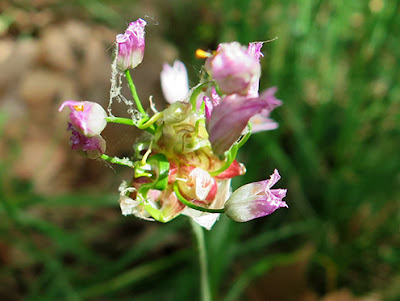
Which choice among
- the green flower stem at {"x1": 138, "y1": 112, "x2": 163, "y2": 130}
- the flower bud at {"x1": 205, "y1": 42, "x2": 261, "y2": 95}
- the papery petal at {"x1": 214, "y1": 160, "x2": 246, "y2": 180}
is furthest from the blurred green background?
the flower bud at {"x1": 205, "y1": 42, "x2": 261, "y2": 95}

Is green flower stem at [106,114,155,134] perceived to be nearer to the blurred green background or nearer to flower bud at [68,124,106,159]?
flower bud at [68,124,106,159]

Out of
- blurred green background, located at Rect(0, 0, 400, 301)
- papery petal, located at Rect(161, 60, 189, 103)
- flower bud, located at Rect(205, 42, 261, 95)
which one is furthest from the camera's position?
blurred green background, located at Rect(0, 0, 400, 301)

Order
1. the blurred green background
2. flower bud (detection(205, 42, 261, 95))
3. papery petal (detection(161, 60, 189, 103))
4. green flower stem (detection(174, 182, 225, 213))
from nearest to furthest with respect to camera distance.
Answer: flower bud (detection(205, 42, 261, 95)), green flower stem (detection(174, 182, 225, 213)), papery petal (detection(161, 60, 189, 103)), the blurred green background

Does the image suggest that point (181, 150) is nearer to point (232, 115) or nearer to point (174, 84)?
point (232, 115)

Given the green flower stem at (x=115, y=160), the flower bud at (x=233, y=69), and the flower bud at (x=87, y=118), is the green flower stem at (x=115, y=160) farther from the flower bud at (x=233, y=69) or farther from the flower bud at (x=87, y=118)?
the flower bud at (x=233, y=69)

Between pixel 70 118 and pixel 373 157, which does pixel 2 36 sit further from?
pixel 70 118
